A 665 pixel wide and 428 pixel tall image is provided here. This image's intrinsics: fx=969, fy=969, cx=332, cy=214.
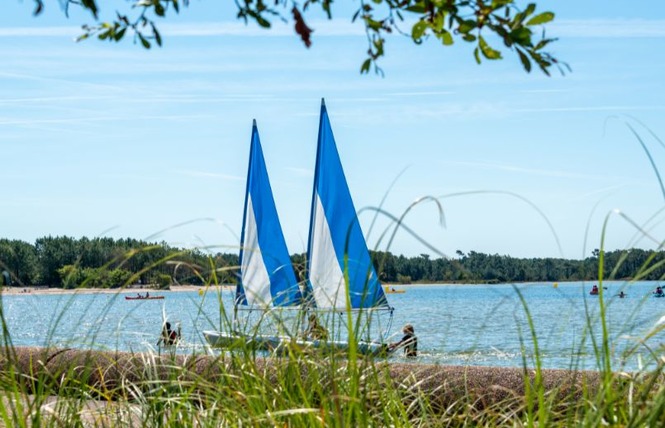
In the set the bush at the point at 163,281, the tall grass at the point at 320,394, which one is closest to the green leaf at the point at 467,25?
the tall grass at the point at 320,394

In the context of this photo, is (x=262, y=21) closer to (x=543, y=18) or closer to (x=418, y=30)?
(x=418, y=30)

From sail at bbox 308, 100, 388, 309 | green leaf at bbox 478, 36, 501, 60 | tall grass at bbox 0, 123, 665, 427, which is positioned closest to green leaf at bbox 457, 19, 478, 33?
green leaf at bbox 478, 36, 501, 60

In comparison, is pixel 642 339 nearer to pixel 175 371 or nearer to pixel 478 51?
pixel 478 51

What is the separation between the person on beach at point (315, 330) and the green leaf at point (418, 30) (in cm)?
90

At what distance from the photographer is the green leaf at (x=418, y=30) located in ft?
9.26

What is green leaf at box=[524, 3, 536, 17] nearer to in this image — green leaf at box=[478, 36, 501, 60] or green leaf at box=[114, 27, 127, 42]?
green leaf at box=[478, 36, 501, 60]

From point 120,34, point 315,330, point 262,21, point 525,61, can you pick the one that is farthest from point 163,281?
point 525,61

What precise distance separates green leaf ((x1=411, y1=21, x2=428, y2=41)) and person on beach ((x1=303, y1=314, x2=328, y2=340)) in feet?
2.96

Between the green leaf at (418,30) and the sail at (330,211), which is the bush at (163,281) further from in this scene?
the sail at (330,211)

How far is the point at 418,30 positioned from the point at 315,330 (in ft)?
3.18

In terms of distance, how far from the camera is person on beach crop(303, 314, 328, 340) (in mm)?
2949

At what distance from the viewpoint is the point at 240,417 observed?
247cm

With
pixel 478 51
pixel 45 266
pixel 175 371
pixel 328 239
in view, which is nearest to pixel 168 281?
pixel 175 371

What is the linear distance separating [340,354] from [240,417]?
1.41 feet
